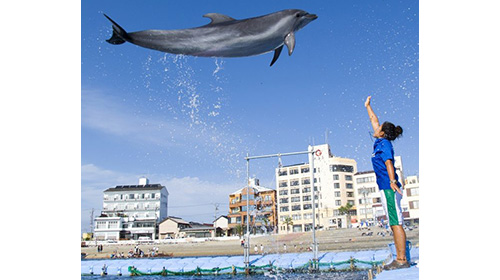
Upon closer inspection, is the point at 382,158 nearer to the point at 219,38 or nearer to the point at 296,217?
the point at 219,38

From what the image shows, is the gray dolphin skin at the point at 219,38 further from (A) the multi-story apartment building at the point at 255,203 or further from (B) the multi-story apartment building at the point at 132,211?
(B) the multi-story apartment building at the point at 132,211

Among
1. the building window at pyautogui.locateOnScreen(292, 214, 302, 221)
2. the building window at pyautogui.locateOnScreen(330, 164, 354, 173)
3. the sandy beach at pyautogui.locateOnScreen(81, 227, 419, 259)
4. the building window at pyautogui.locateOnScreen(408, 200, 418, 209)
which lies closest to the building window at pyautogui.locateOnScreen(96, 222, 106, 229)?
the sandy beach at pyautogui.locateOnScreen(81, 227, 419, 259)

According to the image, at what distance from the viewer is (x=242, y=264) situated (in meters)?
7.12

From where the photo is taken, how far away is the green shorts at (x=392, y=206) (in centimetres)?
322

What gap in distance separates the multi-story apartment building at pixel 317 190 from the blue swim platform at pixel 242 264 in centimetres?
163

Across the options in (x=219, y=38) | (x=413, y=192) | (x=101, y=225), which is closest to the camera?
(x=219, y=38)

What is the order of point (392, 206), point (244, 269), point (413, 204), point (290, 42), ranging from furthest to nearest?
point (244, 269), point (413, 204), point (392, 206), point (290, 42)

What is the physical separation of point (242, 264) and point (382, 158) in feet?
14.8

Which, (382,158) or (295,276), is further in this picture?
(295,276)

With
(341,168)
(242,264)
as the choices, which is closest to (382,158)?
(242,264)
